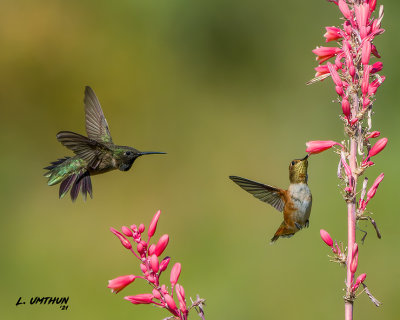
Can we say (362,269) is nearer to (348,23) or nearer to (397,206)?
(397,206)

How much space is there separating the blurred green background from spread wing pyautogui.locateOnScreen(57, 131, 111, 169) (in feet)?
10.0

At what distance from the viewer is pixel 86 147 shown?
9.35 feet

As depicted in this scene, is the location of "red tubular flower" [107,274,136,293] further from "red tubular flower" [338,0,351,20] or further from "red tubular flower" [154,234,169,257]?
"red tubular flower" [338,0,351,20]

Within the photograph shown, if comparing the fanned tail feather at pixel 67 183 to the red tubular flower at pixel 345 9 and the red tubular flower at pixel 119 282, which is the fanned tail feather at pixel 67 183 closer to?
the red tubular flower at pixel 119 282

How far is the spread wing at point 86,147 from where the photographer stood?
8.65ft

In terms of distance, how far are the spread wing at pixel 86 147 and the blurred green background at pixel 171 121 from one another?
306cm

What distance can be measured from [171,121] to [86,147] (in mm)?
3963

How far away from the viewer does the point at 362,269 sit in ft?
18.0

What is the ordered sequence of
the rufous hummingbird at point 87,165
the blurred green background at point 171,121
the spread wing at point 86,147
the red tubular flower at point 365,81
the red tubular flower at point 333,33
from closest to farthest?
the red tubular flower at point 365,81 → the red tubular flower at point 333,33 → the spread wing at point 86,147 → the rufous hummingbird at point 87,165 → the blurred green background at point 171,121

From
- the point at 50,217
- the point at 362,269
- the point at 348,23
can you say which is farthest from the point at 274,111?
the point at 348,23

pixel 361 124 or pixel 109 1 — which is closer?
pixel 361 124

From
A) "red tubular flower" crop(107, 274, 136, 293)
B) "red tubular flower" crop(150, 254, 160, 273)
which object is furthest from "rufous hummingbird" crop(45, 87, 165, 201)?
"red tubular flower" crop(150, 254, 160, 273)

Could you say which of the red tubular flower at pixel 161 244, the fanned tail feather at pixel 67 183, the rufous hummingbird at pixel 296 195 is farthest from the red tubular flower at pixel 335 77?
the fanned tail feather at pixel 67 183

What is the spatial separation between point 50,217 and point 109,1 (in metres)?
2.54
